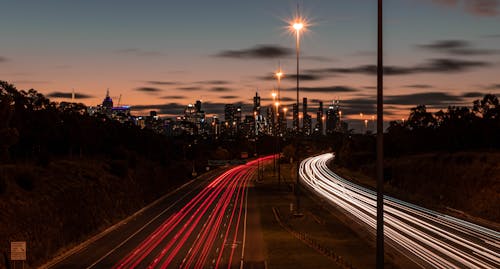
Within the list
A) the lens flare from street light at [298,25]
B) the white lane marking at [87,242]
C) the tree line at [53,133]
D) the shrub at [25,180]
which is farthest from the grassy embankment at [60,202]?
the lens flare from street light at [298,25]

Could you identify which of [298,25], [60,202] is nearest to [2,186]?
[60,202]

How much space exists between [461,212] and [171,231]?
27451 millimetres

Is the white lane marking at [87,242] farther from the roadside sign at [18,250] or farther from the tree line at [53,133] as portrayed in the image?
the tree line at [53,133]

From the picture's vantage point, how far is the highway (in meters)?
31.5

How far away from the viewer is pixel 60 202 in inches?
1817

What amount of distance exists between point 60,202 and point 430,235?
1107 inches

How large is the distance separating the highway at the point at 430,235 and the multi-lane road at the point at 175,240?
1015 centimetres

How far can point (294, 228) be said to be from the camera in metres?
46.6

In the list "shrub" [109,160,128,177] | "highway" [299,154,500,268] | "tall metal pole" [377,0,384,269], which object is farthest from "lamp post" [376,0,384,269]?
"shrub" [109,160,128,177]

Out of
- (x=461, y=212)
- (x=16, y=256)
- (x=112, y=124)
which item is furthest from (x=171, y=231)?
(x=112, y=124)

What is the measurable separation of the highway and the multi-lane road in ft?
33.3

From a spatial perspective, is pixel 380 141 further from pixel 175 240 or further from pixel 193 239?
pixel 175 240

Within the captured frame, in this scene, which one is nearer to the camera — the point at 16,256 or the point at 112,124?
the point at 16,256

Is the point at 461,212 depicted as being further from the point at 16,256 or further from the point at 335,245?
the point at 16,256
